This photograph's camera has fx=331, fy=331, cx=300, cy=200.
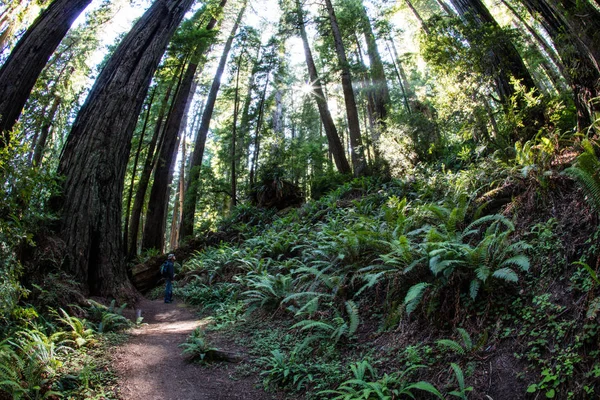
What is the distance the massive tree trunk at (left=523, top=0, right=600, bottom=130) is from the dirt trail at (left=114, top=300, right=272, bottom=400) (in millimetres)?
5369

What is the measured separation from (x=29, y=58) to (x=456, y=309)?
7238 mm

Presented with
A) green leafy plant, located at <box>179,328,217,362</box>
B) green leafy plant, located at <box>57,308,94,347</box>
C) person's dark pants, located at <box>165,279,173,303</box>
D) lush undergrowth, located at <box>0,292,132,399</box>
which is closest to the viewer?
lush undergrowth, located at <box>0,292,132,399</box>

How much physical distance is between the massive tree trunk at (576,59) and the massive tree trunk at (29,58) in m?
7.59

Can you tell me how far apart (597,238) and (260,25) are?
2279 cm

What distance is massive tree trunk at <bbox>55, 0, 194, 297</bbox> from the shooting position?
5.86 m

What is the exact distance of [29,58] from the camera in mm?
5426

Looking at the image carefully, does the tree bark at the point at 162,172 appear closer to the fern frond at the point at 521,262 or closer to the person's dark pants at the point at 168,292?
the person's dark pants at the point at 168,292

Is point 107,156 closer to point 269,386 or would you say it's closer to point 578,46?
point 269,386

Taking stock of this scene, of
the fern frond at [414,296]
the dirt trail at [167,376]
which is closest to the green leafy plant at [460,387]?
the fern frond at [414,296]

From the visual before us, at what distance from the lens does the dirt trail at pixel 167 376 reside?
3242 millimetres

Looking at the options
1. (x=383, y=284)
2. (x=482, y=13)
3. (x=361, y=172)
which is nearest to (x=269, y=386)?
(x=383, y=284)

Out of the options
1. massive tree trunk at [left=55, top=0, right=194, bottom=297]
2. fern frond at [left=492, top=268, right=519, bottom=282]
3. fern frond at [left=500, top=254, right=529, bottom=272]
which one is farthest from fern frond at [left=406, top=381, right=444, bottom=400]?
massive tree trunk at [left=55, top=0, right=194, bottom=297]

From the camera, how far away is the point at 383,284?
→ 441cm

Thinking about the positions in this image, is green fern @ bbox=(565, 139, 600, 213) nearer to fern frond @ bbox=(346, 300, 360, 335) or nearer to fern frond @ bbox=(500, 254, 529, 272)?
fern frond @ bbox=(500, 254, 529, 272)
